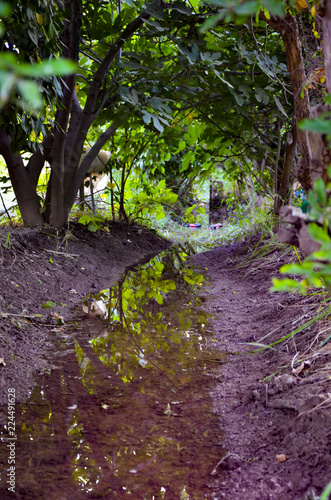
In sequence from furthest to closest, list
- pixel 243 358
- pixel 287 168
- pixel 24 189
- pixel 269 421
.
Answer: pixel 24 189 → pixel 287 168 → pixel 243 358 → pixel 269 421

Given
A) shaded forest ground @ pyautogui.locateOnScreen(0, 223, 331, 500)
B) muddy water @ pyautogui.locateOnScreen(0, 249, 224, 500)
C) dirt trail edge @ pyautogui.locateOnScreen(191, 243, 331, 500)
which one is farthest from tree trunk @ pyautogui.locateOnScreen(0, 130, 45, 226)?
dirt trail edge @ pyautogui.locateOnScreen(191, 243, 331, 500)

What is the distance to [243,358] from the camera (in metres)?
2.06

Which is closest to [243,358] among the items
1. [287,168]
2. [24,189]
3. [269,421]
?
[269,421]

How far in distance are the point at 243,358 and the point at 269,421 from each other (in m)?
0.63

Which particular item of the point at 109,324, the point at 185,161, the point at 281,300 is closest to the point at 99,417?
the point at 109,324

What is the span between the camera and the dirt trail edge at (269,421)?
3.65 feet

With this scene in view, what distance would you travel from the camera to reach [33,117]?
2.60m

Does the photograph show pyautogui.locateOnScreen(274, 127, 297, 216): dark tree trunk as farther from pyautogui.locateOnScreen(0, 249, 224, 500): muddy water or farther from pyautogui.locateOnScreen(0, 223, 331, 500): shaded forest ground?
pyautogui.locateOnScreen(0, 249, 224, 500): muddy water

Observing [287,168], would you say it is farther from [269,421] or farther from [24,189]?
[269,421]

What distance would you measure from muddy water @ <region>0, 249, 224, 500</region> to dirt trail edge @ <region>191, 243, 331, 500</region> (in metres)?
0.07

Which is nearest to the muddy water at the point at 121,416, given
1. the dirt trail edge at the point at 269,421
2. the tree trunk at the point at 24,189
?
the dirt trail edge at the point at 269,421

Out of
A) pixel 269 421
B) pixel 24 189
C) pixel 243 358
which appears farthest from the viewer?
pixel 24 189

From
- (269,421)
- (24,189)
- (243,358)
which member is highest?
(24,189)

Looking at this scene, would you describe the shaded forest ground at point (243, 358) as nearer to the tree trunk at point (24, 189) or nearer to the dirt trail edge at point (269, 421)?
the dirt trail edge at point (269, 421)
